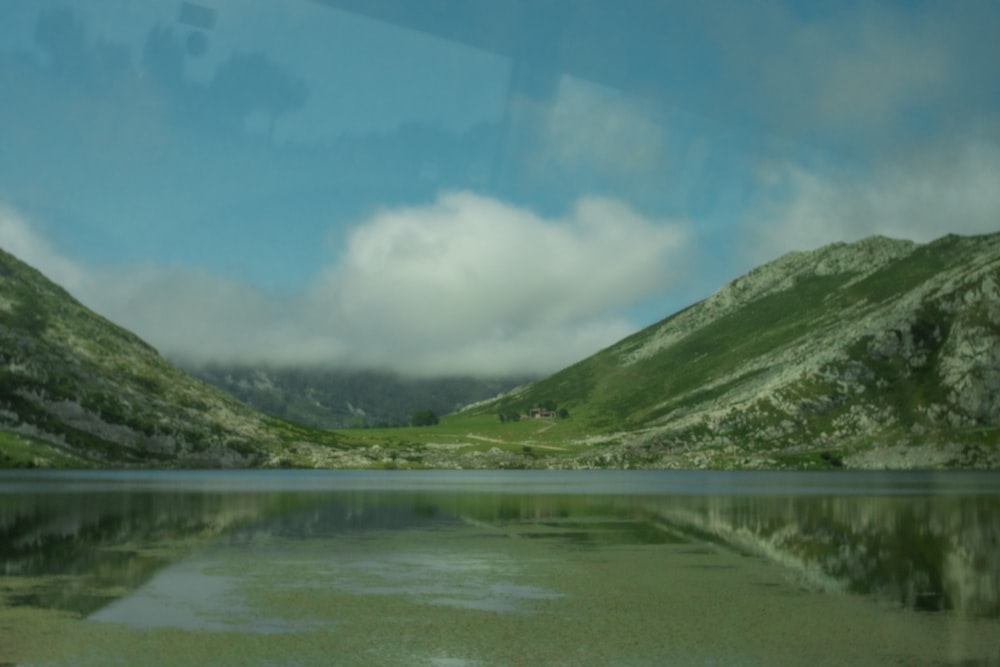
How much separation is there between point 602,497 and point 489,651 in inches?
3792

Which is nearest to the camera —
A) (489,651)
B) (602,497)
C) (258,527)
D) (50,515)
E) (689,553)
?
(489,651)

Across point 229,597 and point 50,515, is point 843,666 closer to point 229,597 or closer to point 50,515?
point 229,597

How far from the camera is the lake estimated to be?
1128 inches

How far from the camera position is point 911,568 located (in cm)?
4769

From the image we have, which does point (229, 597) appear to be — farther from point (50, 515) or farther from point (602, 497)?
point (602, 497)

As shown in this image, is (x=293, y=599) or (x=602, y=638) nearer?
(x=602, y=638)

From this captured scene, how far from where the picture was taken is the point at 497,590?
4078 centimetres

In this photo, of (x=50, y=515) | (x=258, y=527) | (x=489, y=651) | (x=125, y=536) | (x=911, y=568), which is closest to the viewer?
(x=489, y=651)

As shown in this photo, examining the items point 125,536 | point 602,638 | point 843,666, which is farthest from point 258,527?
point 843,666

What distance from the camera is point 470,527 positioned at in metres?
74.1

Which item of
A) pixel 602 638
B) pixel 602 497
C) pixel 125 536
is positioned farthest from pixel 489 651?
pixel 602 497

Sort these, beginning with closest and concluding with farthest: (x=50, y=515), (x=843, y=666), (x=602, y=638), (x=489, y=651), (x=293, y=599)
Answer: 1. (x=843, y=666)
2. (x=489, y=651)
3. (x=602, y=638)
4. (x=293, y=599)
5. (x=50, y=515)

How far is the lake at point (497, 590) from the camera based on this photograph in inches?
1128

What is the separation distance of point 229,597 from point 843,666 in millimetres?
23069
